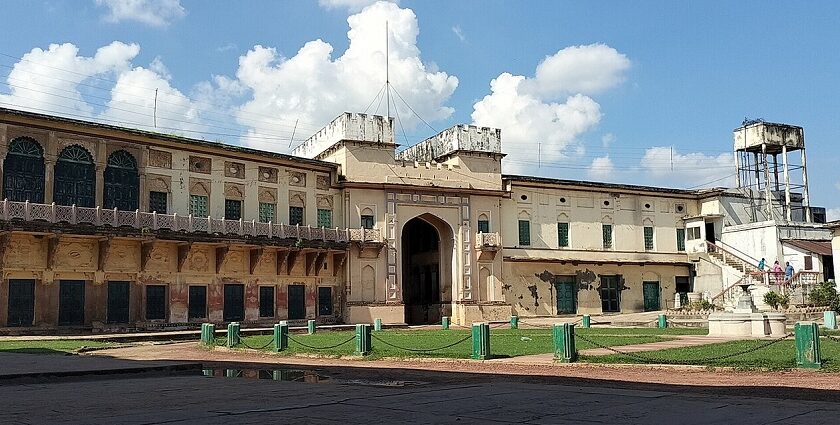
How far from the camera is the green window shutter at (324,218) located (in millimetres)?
39872

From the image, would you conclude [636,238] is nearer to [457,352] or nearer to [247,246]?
[247,246]

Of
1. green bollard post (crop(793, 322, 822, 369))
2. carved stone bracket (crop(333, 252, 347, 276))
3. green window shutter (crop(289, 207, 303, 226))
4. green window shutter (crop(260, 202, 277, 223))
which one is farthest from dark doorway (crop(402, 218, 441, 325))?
green bollard post (crop(793, 322, 822, 369))

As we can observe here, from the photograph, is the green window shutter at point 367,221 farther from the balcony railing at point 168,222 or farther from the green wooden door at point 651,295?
the green wooden door at point 651,295

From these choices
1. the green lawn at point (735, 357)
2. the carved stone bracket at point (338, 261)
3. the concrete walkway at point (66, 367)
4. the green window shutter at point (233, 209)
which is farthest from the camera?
the carved stone bracket at point (338, 261)

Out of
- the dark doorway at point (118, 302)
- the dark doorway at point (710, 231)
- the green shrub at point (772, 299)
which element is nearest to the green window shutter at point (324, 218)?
the dark doorway at point (118, 302)

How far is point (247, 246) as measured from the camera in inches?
1410

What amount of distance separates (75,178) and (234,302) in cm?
893

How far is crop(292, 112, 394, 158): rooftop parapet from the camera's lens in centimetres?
4059

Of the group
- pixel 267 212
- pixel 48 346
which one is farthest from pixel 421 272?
pixel 48 346

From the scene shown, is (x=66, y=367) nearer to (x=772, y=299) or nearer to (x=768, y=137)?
(x=772, y=299)

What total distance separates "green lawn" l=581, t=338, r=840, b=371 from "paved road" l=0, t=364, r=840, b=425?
11.9 ft

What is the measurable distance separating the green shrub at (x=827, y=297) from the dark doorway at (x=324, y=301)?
2294 cm

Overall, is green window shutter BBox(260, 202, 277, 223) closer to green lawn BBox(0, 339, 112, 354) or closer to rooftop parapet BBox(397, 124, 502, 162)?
rooftop parapet BBox(397, 124, 502, 162)

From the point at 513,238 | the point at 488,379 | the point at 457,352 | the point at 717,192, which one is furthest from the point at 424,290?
the point at 488,379
